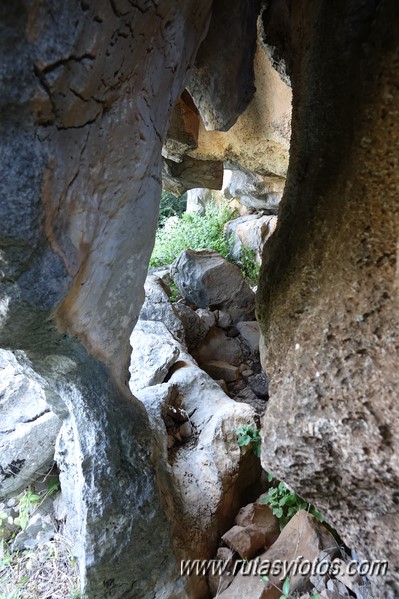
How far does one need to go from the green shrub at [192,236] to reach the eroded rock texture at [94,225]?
5098 millimetres

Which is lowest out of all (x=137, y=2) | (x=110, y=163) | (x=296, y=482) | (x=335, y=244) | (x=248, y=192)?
(x=296, y=482)

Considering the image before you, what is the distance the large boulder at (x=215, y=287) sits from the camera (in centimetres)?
507

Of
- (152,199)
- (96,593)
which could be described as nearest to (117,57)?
(152,199)

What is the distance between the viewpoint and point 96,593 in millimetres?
1755

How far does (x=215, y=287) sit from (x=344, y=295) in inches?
152

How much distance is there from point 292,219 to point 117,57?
91 centimetres

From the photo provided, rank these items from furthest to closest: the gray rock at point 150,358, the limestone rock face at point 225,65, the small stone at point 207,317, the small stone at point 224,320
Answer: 1. the small stone at point 224,320
2. the small stone at point 207,317
3. the gray rock at point 150,358
4. the limestone rock face at point 225,65

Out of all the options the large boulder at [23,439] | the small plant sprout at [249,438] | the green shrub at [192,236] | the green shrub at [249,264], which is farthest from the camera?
the green shrub at [192,236]

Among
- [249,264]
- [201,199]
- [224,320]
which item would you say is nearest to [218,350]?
[224,320]

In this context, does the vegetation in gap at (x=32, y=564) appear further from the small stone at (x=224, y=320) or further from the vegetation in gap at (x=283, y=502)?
the small stone at (x=224, y=320)

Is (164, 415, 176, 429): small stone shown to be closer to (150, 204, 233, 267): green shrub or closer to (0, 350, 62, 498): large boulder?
(0, 350, 62, 498): large boulder

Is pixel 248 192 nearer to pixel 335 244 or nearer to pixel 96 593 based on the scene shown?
pixel 335 244

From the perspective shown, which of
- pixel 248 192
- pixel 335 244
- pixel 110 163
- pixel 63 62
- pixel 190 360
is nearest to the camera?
pixel 63 62

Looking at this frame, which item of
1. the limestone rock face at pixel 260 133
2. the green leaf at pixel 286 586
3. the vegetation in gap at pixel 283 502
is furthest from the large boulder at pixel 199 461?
the limestone rock face at pixel 260 133
